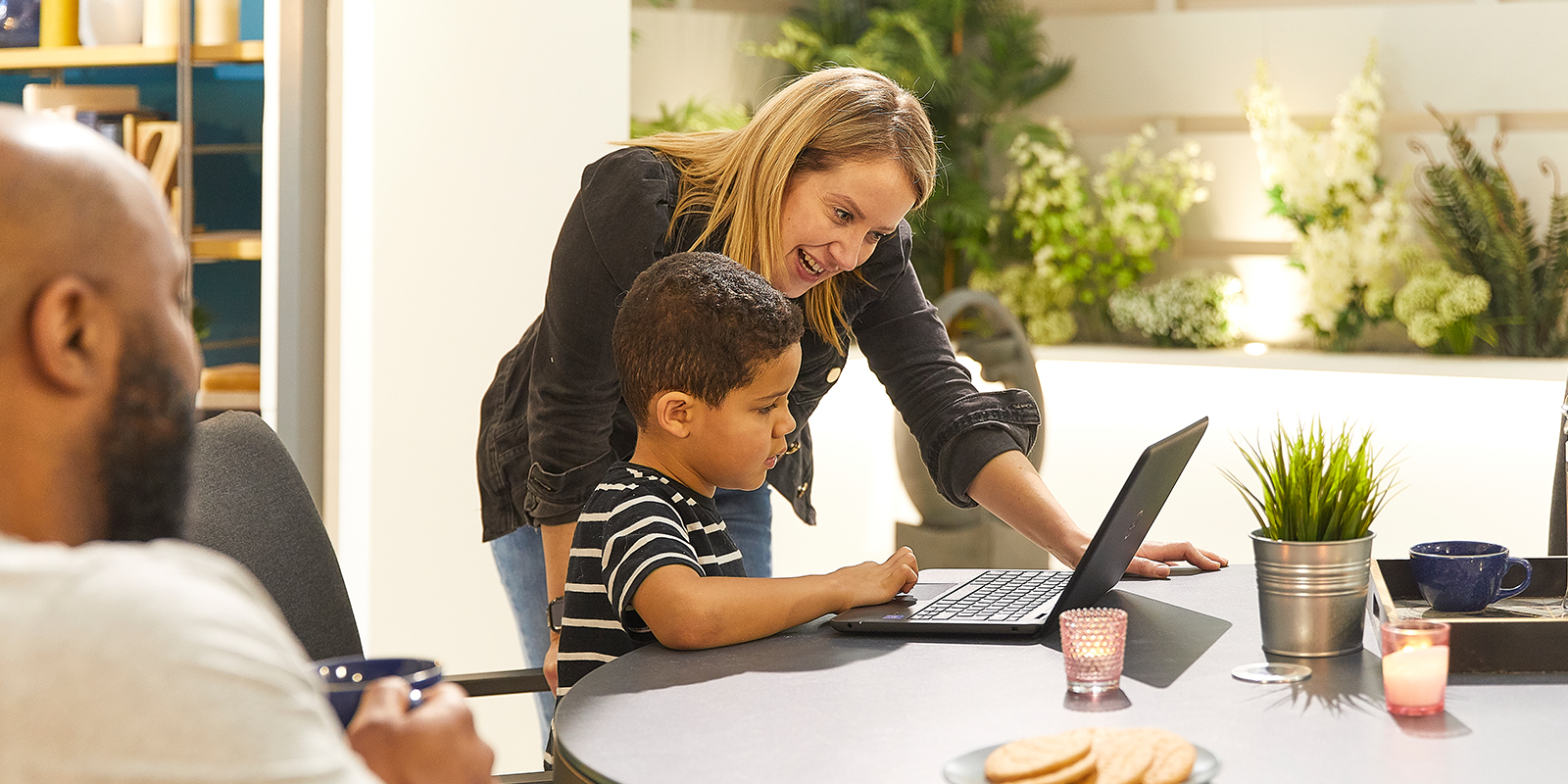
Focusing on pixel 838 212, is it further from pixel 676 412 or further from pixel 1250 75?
pixel 1250 75

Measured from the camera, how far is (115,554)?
55 centimetres

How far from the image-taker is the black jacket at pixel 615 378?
1691 mm

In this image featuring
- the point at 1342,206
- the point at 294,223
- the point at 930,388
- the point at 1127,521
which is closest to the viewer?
the point at 1127,521

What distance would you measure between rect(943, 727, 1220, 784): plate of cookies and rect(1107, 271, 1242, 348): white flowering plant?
4114mm

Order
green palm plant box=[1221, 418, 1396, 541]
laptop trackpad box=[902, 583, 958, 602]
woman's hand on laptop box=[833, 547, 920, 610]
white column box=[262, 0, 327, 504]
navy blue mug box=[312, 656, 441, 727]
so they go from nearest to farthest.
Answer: navy blue mug box=[312, 656, 441, 727]
green palm plant box=[1221, 418, 1396, 541]
woman's hand on laptop box=[833, 547, 920, 610]
laptop trackpad box=[902, 583, 958, 602]
white column box=[262, 0, 327, 504]

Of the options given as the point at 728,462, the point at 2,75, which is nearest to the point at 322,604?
the point at 728,462

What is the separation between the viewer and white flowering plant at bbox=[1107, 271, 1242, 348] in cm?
487

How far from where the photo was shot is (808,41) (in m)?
5.13

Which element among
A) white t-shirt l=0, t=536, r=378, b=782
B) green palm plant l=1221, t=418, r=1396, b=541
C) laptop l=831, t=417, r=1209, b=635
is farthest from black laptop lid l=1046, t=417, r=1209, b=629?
white t-shirt l=0, t=536, r=378, b=782

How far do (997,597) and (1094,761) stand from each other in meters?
0.65

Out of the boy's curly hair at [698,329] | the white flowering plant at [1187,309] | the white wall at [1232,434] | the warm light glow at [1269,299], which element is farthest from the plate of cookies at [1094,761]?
the warm light glow at [1269,299]

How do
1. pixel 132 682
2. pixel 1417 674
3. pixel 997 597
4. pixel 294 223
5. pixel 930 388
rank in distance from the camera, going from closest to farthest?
pixel 132 682 < pixel 1417 674 < pixel 997 597 < pixel 930 388 < pixel 294 223

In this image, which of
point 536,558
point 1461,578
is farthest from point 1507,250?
point 536,558

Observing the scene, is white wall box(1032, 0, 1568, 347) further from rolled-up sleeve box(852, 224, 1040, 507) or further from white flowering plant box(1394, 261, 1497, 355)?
rolled-up sleeve box(852, 224, 1040, 507)
